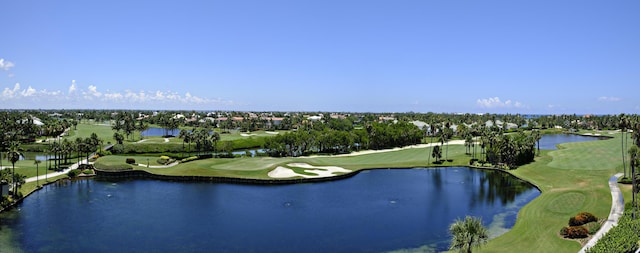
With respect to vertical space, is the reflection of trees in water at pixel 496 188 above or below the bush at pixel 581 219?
below

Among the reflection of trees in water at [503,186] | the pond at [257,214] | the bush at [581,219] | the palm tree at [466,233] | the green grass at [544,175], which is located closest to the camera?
the palm tree at [466,233]

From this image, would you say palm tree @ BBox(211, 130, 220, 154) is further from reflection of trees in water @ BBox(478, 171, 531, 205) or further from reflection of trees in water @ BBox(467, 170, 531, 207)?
reflection of trees in water @ BBox(478, 171, 531, 205)

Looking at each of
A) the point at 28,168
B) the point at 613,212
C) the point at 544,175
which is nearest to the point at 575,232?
the point at 613,212

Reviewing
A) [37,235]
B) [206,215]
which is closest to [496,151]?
[206,215]

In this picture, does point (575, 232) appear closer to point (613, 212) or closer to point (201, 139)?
point (613, 212)

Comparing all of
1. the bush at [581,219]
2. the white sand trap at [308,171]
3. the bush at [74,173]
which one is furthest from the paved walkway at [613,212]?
the bush at [74,173]

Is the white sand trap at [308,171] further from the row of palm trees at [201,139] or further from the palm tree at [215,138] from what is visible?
the palm tree at [215,138]
